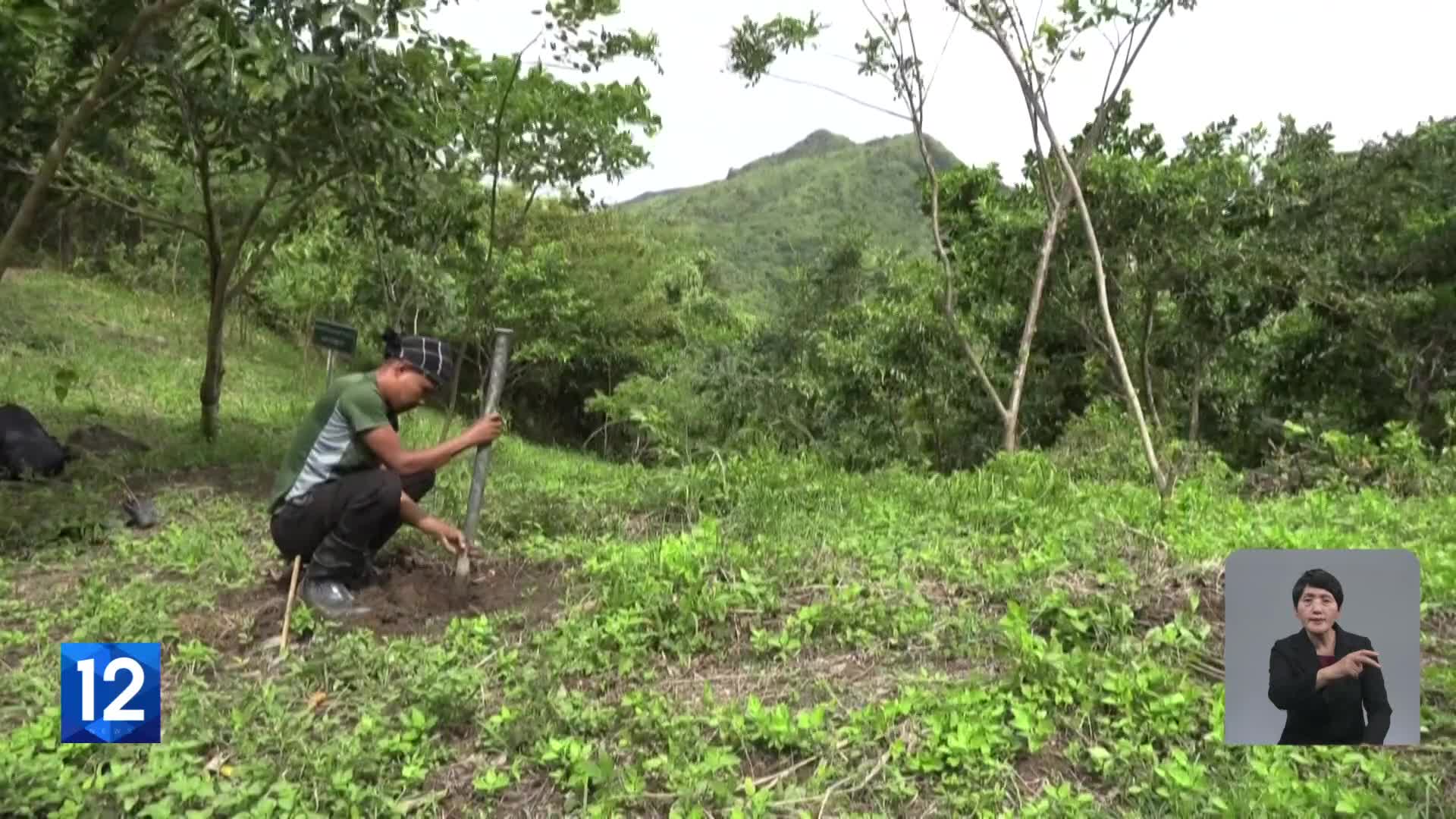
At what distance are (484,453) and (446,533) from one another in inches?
13.6

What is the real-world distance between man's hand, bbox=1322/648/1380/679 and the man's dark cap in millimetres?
3127

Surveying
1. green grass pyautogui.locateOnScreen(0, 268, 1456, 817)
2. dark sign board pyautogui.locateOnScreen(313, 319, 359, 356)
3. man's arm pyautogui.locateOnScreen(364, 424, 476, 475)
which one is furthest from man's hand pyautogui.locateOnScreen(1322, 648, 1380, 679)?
dark sign board pyautogui.locateOnScreen(313, 319, 359, 356)

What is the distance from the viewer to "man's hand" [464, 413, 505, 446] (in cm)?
362

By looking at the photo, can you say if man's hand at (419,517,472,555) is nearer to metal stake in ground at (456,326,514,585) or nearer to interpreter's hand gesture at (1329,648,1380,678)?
metal stake in ground at (456,326,514,585)

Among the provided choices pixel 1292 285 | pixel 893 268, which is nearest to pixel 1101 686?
pixel 1292 285

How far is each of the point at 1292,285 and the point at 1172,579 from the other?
20.7ft

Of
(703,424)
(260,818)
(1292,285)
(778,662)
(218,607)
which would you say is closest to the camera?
(260,818)

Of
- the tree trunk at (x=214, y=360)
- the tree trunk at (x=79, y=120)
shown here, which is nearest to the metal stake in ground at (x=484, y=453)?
the tree trunk at (x=79, y=120)

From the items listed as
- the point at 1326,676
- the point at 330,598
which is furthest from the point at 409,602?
the point at 1326,676

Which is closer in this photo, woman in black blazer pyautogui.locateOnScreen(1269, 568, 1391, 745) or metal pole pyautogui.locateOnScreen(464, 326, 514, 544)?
woman in black blazer pyautogui.locateOnScreen(1269, 568, 1391, 745)

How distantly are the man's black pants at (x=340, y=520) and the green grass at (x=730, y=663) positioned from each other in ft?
0.80

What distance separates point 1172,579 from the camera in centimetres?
362

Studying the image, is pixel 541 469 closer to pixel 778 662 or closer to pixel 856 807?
pixel 778 662

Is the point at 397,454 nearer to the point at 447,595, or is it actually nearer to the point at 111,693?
the point at 447,595
